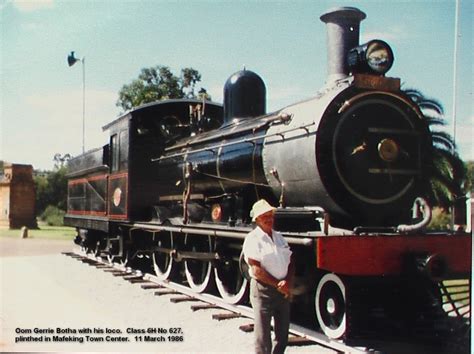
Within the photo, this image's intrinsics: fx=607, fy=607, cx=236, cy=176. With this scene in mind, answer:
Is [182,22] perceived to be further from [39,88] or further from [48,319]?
[48,319]

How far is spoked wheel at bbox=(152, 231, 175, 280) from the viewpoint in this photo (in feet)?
24.3

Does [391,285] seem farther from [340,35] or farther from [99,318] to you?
[99,318]

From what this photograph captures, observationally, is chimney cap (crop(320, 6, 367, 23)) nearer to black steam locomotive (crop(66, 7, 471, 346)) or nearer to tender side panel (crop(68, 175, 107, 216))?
black steam locomotive (crop(66, 7, 471, 346))

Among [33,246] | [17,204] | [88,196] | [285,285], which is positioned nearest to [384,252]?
[285,285]

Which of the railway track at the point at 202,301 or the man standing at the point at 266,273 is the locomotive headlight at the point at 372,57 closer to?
the man standing at the point at 266,273

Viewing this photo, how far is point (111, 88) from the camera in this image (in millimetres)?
5578

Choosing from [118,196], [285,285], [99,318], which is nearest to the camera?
[285,285]

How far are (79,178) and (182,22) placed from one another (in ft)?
20.2

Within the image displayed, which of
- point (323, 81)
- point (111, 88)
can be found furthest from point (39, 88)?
point (323, 81)

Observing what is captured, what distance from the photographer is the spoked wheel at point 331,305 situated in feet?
14.3

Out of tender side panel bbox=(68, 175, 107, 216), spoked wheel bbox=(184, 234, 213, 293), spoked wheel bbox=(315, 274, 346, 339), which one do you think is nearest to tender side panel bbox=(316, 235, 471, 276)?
spoked wheel bbox=(315, 274, 346, 339)

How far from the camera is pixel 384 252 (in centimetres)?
417

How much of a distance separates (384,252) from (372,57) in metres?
1.44

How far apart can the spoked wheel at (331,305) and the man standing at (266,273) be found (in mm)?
759
